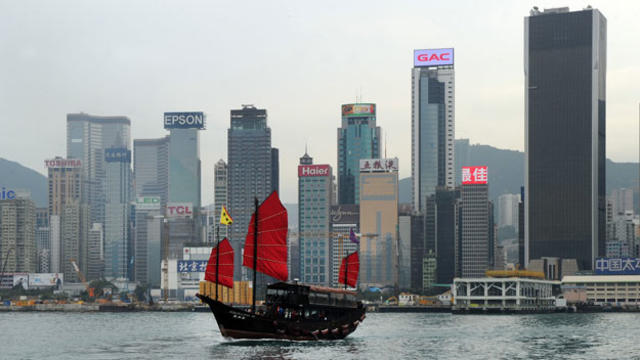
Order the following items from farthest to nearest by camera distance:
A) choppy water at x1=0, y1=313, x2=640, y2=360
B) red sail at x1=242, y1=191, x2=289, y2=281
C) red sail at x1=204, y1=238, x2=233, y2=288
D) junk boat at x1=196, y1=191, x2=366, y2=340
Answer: red sail at x1=204, y1=238, x2=233, y2=288 → red sail at x1=242, y1=191, x2=289, y2=281 → junk boat at x1=196, y1=191, x2=366, y2=340 → choppy water at x1=0, y1=313, x2=640, y2=360

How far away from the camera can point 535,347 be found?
10450 centimetres

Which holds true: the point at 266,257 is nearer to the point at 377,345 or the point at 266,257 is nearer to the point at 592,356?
the point at 377,345

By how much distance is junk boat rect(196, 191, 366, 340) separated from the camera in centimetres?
9656

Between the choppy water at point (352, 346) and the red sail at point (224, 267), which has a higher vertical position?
the red sail at point (224, 267)

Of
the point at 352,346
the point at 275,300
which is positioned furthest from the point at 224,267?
the point at 352,346

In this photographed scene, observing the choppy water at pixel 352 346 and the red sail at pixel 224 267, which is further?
the red sail at pixel 224 267

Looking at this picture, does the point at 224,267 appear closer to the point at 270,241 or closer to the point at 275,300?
the point at 270,241

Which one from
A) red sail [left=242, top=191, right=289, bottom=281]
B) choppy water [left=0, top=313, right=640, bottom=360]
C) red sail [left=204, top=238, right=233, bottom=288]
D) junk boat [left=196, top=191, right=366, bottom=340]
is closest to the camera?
choppy water [left=0, top=313, right=640, bottom=360]

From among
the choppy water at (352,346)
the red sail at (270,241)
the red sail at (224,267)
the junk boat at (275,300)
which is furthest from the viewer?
the red sail at (224,267)

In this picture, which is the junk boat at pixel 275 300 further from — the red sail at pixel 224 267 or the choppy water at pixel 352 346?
the choppy water at pixel 352 346

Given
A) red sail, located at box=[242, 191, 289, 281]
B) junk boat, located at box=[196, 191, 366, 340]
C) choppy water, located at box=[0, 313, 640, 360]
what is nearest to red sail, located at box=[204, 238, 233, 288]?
junk boat, located at box=[196, 191, 366, 340]

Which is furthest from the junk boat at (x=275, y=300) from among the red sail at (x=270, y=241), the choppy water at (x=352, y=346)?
the choppy water at (x=352, y=346)

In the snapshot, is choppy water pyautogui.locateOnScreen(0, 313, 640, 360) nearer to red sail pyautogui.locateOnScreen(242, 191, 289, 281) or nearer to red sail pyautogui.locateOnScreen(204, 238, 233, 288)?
red sail pyautogui.locateOnScreen(204, 238, 233, 288)

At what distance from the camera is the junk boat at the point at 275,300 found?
9656 cm
